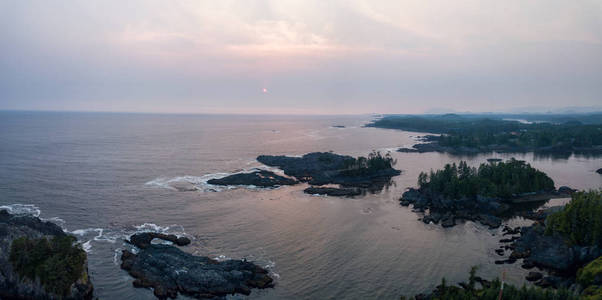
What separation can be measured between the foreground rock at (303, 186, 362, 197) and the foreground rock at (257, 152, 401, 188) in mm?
6056

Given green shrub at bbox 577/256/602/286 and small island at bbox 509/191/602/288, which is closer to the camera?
green shrub at bbox 577/256/602/286

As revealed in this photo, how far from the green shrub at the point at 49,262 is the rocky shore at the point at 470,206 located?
49.7 metres

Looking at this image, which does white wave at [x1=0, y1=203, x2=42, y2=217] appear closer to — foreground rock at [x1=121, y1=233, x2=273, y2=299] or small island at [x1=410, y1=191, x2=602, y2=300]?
foreground rock at [x1=121, y1=233, x2=273, y2=299]

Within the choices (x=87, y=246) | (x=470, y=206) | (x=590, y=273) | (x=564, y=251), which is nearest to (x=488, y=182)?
(x=470, y=206)

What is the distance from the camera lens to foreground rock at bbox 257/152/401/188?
85069 mm

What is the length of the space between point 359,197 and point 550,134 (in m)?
131

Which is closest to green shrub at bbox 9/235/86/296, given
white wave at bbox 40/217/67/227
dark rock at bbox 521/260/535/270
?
white wave at bbox 40/217/67/227

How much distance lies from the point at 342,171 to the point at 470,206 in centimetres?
3451

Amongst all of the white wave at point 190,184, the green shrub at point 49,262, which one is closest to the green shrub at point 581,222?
the white wave at point 190,184

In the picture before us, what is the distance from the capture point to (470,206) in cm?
6412

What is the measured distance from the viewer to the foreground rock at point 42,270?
31453 mm

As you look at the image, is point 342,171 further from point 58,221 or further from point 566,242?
point 58,221

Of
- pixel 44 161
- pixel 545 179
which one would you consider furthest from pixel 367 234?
pixel 44 161

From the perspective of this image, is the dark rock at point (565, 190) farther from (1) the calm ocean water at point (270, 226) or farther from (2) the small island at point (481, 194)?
(1) the calm ocean water at point (270, 226)
